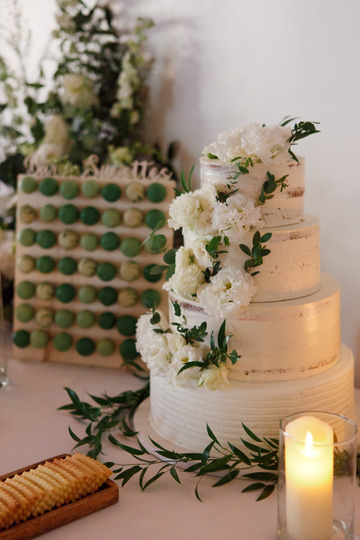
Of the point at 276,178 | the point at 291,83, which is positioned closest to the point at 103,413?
the point at 276,178

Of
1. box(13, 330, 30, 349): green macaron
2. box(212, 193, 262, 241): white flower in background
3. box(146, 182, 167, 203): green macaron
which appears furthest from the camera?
box(13, 330, 30, 349): green macaron

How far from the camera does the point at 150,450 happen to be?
1142mm

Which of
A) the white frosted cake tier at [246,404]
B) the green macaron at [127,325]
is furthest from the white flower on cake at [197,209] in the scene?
the green macaron at [127,325]

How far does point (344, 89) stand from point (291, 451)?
27.9 inches

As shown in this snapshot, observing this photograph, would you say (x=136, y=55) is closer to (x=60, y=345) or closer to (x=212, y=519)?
(x=60, y=345)

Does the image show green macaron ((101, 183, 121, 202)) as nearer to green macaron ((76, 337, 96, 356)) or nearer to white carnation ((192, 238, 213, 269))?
green macaron ((76, 337, 96, 356))

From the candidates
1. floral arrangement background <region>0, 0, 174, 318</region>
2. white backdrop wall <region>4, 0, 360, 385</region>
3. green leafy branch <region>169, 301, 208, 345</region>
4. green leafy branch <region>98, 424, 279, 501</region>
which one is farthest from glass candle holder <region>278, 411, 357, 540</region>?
floral arrangement background <region>0, 0, 174, 318</region>

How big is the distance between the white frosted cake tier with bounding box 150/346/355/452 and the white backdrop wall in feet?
0.92

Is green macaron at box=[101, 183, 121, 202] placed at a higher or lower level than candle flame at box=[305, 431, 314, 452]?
higher

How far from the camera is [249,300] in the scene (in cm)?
105

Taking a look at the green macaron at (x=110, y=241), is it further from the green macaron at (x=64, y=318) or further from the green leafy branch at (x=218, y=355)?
the green leafy branch at (x=218, y=355)

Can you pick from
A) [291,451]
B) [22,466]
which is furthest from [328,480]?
[22,466]

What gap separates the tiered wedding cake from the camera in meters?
1.05

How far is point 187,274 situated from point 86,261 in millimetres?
484
